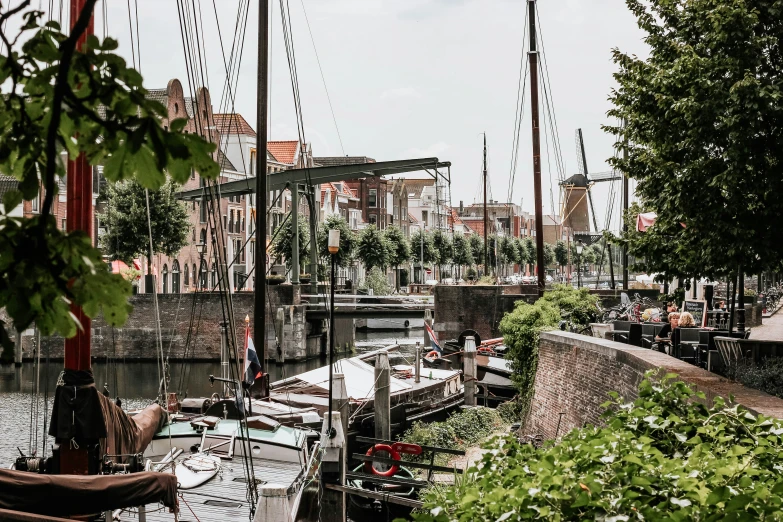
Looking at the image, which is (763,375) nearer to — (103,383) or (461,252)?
(103,383)

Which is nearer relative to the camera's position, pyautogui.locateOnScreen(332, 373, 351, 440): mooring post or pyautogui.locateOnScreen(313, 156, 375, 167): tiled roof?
pyautogui.locateOnScreen(332, 373, 351, 440): mooring post

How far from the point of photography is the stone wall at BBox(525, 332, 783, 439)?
10227 mm

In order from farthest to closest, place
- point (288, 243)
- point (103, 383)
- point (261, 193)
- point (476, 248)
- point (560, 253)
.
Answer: point (560, 253)
point (476, 248)
point (288, 243)
point (103, 383)
point (261, 193)

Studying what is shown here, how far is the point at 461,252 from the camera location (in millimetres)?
93938

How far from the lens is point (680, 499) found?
14.4 feet

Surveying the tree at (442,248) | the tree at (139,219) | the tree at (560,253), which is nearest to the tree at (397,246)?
the tree at (442,248)

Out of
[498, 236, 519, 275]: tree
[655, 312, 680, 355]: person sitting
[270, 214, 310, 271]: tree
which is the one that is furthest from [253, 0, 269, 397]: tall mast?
[498, 236, 519, 275]: tree

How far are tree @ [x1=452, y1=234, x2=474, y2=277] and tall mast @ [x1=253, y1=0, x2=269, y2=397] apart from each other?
238 feet

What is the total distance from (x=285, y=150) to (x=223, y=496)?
64604mm

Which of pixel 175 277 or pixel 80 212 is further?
pixel 175 277

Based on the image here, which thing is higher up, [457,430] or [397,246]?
[397,246]

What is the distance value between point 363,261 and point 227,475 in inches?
2410

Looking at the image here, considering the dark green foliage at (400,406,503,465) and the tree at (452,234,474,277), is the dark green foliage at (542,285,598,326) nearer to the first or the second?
the dark green foliage at (400,406,503,465)

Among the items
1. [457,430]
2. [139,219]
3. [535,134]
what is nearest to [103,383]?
[457,430]
